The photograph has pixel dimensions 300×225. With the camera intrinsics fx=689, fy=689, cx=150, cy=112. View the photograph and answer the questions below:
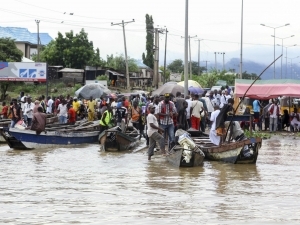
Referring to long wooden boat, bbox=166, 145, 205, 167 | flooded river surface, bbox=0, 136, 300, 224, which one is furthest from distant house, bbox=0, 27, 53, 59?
long wooden boat, bbox=166, 145, 205, 167

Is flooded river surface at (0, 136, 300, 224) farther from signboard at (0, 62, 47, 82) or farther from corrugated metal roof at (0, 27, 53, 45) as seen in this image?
corrugated metal roof at (0, 27, 53, 45)

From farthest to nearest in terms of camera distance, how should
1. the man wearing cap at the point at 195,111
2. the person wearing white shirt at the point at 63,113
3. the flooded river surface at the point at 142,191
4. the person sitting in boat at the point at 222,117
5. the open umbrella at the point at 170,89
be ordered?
the open umbrella at the point at 170,89, the person wearing white shirt at the point at 63,113, the man wearing cap at the point at 195,111, the person sitting in boat at the point at 222,117, the flooded river surface at the point at 142,191

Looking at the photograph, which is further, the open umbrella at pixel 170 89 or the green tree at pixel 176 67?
the green tree at pixel 176 67

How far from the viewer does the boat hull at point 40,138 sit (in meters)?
20.7

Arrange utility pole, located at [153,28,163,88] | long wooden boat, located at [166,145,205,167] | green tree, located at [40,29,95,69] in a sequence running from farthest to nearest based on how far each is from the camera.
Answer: green tree, located at [40,29,95,69] → utility pole, located at [153,28,163,88] → long wooden boat, located at [166,145,205,167]

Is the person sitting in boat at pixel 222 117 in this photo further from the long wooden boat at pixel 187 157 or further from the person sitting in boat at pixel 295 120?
the person sitting in boat at pixel 295 120

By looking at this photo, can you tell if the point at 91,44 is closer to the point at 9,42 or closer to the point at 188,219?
the point at 9,42

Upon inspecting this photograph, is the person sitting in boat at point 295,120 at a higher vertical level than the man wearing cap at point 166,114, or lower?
lower

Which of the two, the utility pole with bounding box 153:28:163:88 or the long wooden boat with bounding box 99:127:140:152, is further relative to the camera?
the utility pole with bounding box 153:28:163:88

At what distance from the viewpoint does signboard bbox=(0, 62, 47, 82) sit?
37438mm

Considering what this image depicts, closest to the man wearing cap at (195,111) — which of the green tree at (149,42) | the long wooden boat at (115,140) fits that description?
the long wooden boat at (115,140)

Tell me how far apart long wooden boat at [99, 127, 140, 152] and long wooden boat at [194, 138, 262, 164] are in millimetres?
3615

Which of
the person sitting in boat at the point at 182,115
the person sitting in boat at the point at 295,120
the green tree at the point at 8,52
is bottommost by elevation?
the person sitting in boat at the point at 295,120

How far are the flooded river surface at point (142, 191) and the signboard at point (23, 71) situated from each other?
718 inches
